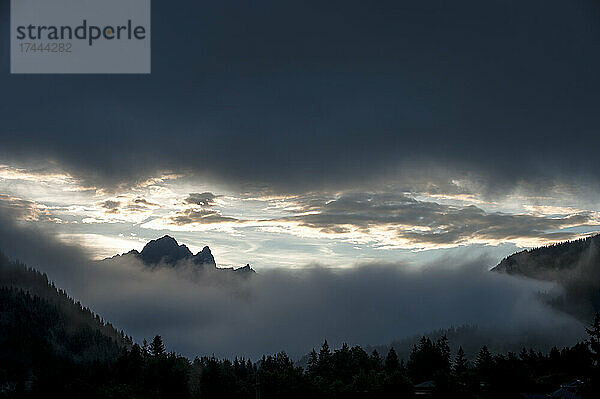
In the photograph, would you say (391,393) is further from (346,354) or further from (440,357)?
(346,354)

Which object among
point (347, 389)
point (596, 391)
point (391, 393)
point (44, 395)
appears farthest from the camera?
point (347, 389)

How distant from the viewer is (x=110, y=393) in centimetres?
9081

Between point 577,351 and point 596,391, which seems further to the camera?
point 577,351

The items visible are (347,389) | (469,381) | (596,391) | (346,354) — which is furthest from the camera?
(346,354)

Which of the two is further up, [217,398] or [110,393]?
[110,393]

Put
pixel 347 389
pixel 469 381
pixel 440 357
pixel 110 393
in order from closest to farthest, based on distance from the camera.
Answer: pixel 110 393
pixel 469 381
pixel 347 389
pixel 440 357

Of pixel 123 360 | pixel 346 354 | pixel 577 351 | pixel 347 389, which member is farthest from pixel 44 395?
pixel 577 351

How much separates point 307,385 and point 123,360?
1822 inches

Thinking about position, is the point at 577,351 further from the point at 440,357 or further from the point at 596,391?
the point at 596,391

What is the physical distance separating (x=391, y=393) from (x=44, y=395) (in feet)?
208

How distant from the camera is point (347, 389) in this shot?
401ft

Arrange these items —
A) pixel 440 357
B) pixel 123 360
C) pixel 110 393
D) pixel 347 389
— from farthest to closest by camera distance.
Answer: pixel 440 357 < pixel 123 360 < pixel 347 389 < pixel 110 393

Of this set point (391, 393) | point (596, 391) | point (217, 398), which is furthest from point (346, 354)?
point (596, 391)

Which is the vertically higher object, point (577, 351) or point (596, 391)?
point (596, 391)
